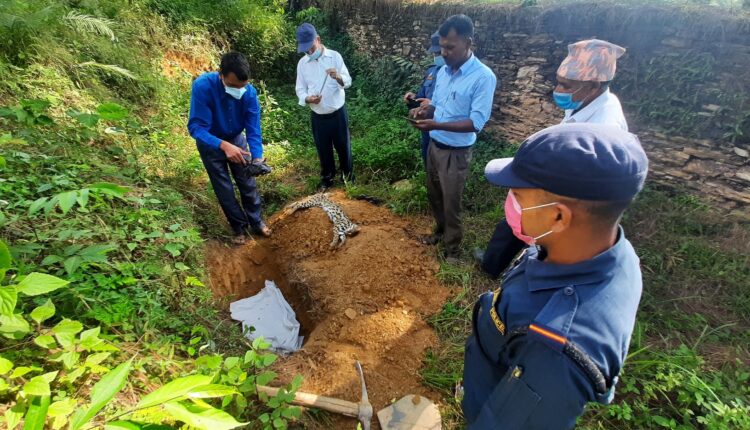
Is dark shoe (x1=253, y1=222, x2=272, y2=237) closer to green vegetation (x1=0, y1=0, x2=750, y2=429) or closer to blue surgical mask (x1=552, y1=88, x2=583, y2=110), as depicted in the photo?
green vegetation (x1=0, y1=0, x2=750, y2=429)

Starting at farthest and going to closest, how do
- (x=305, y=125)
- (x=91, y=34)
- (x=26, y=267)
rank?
(x=305, y=125)
(x=91, y=34)
(x=26, y=267)

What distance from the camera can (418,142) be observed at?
538 cm

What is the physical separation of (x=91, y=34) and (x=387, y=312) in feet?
16.8

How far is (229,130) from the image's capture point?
3.44 m

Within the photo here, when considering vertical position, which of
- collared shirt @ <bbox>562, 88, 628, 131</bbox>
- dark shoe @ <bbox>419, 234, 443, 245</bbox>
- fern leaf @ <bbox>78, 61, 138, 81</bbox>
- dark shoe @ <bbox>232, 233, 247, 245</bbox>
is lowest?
dark shoe @ <bbox>419, 234, 443, 245</bbox>

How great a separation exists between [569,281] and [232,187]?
326 cm

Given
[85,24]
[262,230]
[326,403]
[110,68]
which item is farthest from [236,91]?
[85,24]

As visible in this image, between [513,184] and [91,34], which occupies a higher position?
[91,34]

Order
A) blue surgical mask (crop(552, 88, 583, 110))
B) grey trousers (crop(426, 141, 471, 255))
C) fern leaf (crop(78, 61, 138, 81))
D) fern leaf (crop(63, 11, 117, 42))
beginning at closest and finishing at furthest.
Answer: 1. blue surgical mask (crop(552, 88, 583, 110))
2. grey trousers (crop(426, 141, 471, 255))
3. fern leaf (crop(78, 61, 138, 81))
4. fern leaf (crop(63, 11, 117, 42))

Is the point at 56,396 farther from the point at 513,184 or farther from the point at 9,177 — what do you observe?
the point at 513,184

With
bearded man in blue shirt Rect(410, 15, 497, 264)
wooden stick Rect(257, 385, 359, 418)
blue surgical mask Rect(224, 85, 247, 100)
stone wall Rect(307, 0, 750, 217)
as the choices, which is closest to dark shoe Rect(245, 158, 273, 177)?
blue surgical mask Rect(224, 85, 247, 100)

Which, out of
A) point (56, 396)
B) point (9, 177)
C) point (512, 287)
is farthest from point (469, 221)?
point (9, 177)

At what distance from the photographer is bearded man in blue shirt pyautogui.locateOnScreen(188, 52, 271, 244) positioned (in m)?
3.14

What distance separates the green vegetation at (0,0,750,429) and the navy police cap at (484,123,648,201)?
3.70 ft
